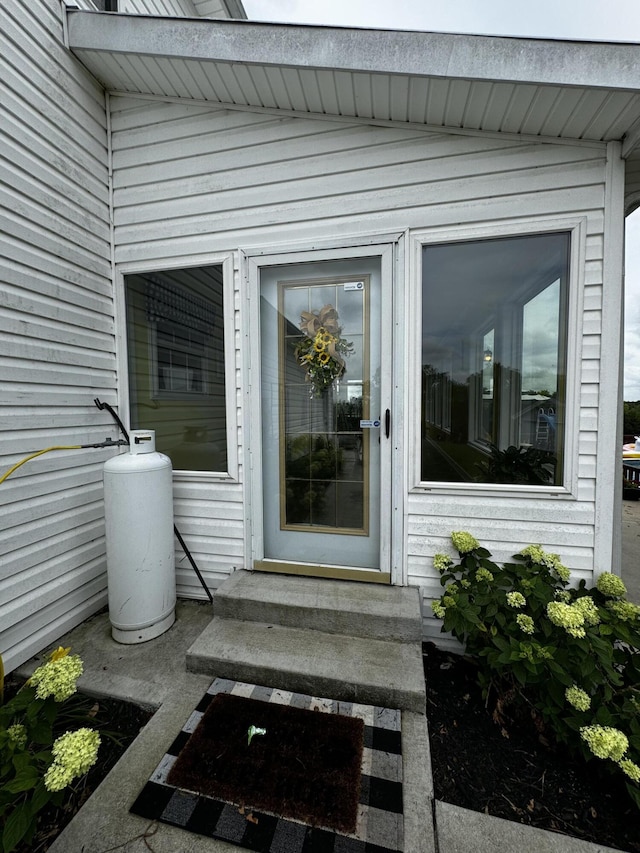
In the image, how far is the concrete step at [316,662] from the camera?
1739mm

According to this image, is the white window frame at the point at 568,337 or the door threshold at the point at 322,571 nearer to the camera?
the white window frame at the point at 568,337

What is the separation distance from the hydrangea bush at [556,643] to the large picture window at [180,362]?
5.64 feet

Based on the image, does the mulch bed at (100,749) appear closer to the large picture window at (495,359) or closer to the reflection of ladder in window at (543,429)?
the large picture window at (495,359)

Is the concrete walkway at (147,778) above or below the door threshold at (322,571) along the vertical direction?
below

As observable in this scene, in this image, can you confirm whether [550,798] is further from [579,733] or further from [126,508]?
[126,508]

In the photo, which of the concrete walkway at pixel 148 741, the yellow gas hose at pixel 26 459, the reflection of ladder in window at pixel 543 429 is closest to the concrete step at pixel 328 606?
the concrete walkway at pixel 148 741

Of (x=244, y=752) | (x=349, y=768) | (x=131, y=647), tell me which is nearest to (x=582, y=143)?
(x=349, y=768)

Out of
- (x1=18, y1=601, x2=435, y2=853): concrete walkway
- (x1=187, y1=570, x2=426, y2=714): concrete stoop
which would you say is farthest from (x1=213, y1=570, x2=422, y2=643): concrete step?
(x1=18, y1=601, x2=435, y2=853): concrete walkway

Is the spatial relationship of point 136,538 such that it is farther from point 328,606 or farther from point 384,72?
point 384,72

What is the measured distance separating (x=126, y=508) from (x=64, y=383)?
0.92 m

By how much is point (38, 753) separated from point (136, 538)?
3.42ft

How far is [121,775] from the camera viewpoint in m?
1.44

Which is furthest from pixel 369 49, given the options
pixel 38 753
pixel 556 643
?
pixel 38 753

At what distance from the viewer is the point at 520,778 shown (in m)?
1.50
